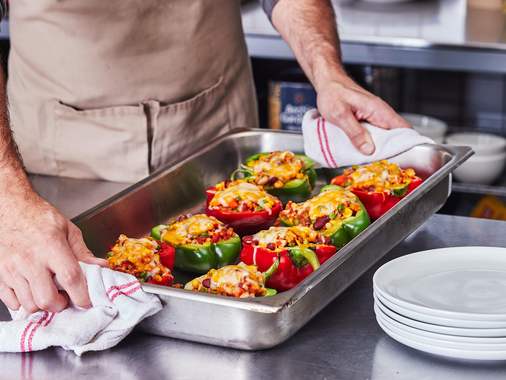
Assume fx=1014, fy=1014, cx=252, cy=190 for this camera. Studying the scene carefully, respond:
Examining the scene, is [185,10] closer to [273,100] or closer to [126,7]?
[126,7]

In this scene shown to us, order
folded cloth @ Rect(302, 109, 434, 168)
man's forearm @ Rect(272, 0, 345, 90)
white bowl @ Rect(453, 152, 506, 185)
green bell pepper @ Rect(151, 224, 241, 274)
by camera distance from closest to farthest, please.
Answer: green bell pepper @ Rect(151, 224, 241, 274), folded cloth @ Rect(302, 109, 434, 168), man's forearm @ Rect(272, 0, 345, 90), white bowl @ Rect(453, 152, 506, 185)

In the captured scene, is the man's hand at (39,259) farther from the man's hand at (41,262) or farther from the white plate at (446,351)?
the white plate at (446,351)

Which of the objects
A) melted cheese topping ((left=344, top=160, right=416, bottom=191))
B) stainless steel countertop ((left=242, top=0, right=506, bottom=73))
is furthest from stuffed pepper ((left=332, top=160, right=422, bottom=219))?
stainless steel countertop ((left=242, top=0, right=506, bottom=73))

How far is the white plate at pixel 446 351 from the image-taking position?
4.22ft

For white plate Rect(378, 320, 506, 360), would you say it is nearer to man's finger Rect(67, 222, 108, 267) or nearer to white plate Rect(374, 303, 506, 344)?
white plate Rect(374, 303, 506, 344)

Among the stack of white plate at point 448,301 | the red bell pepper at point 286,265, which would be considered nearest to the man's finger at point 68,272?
the red bell pepper at point 286,265

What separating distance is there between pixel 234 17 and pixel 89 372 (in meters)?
1.17

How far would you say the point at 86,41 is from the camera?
209cm

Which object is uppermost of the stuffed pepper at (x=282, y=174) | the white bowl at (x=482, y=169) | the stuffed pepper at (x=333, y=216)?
the stuffed pepper at (x=333, y=216)

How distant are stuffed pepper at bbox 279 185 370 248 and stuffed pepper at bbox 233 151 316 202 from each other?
0.61 feet

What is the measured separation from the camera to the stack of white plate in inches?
50.4

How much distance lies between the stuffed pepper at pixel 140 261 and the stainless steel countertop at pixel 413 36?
1.57m

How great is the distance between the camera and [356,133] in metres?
1.94

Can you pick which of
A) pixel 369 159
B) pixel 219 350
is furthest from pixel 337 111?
pixel 219 350
